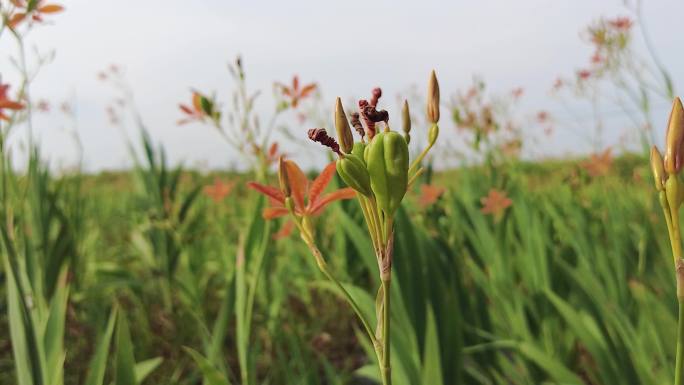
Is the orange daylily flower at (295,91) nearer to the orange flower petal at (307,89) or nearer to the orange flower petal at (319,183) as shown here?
the orange flower petal at (307,89)

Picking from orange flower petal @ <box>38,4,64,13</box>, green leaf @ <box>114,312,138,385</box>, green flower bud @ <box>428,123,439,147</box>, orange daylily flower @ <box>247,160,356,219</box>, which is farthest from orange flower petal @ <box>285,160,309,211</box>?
orange flower petal @ <box>38,4,64,13</box>

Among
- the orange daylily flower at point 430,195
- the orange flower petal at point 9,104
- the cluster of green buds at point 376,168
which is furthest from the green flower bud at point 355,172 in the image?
the orange daylily flower at point 430,195

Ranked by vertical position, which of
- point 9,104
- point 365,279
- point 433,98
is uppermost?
point 9,104

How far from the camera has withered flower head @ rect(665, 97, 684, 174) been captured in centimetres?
42

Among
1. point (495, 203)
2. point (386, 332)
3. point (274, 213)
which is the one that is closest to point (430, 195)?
point (495, 203)

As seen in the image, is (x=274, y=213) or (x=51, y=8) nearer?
(x=274, y=213)

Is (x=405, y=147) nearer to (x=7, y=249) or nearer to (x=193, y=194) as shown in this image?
(x=7, y=249)

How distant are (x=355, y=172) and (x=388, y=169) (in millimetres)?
24

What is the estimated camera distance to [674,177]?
0.42 m

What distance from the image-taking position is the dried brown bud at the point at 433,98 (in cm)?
51

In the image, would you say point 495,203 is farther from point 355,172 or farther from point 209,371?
point 355,172

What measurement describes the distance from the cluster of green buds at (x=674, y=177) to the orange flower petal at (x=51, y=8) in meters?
1.11

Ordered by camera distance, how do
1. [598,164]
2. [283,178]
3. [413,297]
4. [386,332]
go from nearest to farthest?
1. [386,332]
2. [283,178]
3. [413,297]
4. [598,164]

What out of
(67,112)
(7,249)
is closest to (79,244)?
(67,112)
